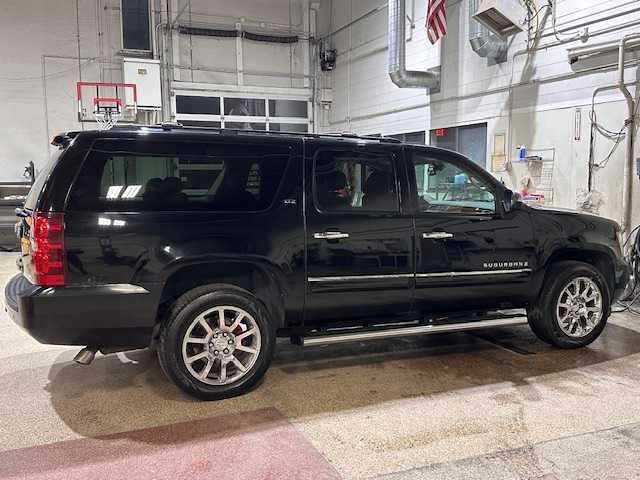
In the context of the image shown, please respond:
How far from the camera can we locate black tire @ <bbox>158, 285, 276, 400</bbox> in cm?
342

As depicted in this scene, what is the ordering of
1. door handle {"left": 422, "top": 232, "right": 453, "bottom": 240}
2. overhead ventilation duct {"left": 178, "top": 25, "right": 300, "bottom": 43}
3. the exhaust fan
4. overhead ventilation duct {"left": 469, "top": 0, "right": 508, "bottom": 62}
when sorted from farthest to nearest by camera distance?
overhead ventilation duct {"left": 178, "top": 25, "right": 300, "bottom": 43}
overhead ventilation duct {"left": 469, "top": 0, "right": 508, "bottom": 62}
the exhaust fan
door handle {"left": 422, "top": 232, "right": 453, "bottom": 240}

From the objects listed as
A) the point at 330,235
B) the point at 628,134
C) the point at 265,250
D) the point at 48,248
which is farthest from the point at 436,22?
the point at 48,248

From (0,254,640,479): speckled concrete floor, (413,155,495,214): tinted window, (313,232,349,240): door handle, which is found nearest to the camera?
(0,254,640,479): speckled concrete floor

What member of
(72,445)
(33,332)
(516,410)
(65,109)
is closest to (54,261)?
(33,332)

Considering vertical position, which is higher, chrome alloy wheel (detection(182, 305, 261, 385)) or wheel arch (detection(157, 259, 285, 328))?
wheel arch (detection(157, 259, 285, 328))

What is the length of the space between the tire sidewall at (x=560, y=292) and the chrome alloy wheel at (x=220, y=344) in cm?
250

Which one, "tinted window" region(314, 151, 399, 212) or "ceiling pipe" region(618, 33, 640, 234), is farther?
"ceiling pipe" region(618, 33, 640, 234)

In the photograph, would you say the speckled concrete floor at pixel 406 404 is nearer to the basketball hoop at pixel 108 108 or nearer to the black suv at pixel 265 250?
the black suv at pixel 265 250

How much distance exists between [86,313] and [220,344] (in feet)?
2.70

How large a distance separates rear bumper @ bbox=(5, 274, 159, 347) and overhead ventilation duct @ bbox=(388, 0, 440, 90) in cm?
792

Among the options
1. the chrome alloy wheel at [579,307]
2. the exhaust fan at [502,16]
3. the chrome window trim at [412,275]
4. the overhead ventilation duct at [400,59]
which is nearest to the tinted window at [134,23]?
the overhead ventilation duct at [400,59]

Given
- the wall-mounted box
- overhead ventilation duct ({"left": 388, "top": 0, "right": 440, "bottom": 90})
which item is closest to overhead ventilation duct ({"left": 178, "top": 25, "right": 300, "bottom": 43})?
the wall-mounted box

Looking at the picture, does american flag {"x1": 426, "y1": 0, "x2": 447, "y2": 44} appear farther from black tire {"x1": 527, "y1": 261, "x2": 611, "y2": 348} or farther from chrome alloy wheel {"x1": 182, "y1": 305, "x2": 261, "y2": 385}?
chrome alloy wheel {"x1": 182, "y1": 305, "x2": 261, "y2": 385}

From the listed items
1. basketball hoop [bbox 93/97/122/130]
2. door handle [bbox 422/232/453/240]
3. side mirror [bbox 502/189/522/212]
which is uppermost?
basketball hoop [bbox 93/97/122/130]
